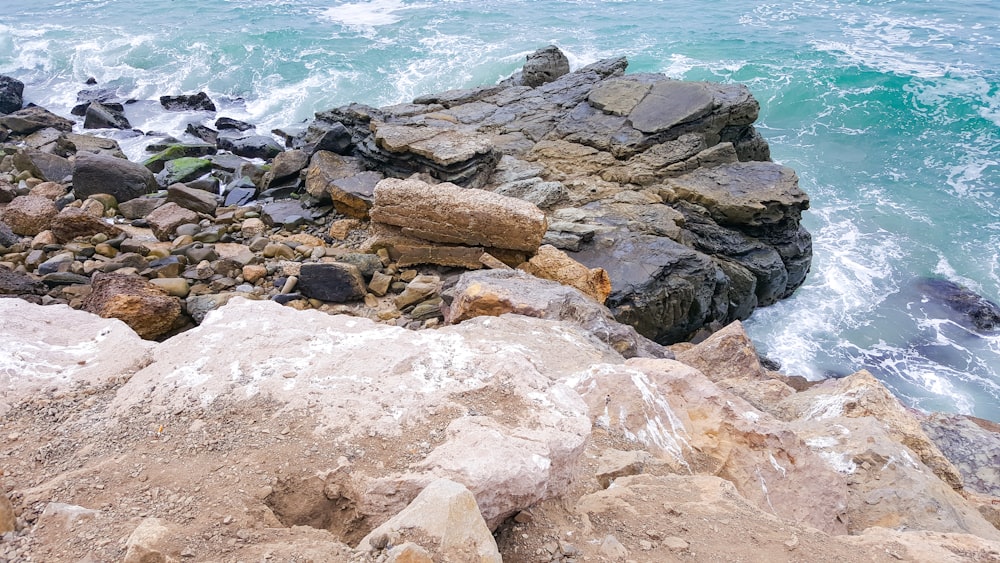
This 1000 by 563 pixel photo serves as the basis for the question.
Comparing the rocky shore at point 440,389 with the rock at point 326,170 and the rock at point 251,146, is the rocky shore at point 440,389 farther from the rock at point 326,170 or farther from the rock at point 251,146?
the rock at point 251,146

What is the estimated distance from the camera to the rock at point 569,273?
26.3 feet

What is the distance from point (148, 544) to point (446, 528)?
42.4 inches

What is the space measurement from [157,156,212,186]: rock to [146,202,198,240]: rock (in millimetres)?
2126

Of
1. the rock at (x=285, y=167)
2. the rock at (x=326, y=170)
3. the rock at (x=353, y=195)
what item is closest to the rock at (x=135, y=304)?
the rock at (x=353, y=195)

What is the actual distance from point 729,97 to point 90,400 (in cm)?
1136

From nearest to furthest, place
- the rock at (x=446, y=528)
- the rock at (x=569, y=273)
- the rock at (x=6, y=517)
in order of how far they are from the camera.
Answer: the rock at (x=446, y=528) → the rock at (x=6, y=517) → the rock at (x=569, y=273)

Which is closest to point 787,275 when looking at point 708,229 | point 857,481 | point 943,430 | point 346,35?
point 708,229

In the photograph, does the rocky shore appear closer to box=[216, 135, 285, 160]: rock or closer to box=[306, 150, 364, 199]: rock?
box=[306, 150, 364, 199]: rock

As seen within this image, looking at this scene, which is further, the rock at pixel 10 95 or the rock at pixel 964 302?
the rock at pixel 10 95

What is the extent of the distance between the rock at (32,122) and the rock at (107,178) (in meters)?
6.13

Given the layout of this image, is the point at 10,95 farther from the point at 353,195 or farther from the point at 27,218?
the point at 353,195

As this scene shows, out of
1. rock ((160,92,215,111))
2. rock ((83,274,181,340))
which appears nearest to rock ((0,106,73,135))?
rock ((160,92,215,111))

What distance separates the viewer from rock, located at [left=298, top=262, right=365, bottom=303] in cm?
782

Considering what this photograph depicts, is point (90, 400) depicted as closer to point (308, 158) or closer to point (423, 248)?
point (423, 248)
